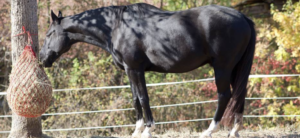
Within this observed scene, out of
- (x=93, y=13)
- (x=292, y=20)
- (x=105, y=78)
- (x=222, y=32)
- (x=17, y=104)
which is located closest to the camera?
(x=222, y=32)

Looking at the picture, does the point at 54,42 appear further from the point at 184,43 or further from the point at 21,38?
the point at 184,43

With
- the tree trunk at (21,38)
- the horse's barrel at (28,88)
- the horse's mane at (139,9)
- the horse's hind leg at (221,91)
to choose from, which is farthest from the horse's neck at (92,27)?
the horse's hind leg at (221,91)

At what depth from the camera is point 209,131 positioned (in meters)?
4.34

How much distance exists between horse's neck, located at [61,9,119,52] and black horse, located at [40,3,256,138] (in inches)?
0.5

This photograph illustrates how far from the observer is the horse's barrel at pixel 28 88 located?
4.51 meters

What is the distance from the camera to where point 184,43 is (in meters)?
4.26

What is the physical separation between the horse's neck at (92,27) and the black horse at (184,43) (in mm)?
A: 13

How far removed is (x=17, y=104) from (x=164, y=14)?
86.7 inches

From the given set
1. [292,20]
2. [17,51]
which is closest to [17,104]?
[17,51]

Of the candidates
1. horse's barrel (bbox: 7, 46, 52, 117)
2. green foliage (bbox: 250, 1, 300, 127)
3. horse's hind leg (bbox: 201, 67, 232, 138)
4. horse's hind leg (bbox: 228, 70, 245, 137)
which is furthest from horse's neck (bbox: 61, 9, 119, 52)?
green foliage (bbox: 250, 1, 300, 127)

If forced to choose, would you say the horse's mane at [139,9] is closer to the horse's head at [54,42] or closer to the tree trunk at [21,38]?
the horse's head at [54,42]

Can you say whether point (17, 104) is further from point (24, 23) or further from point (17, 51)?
point (24, 23)

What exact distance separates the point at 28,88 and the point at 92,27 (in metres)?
1.14

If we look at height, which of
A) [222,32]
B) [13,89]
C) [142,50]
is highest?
[222,32]
